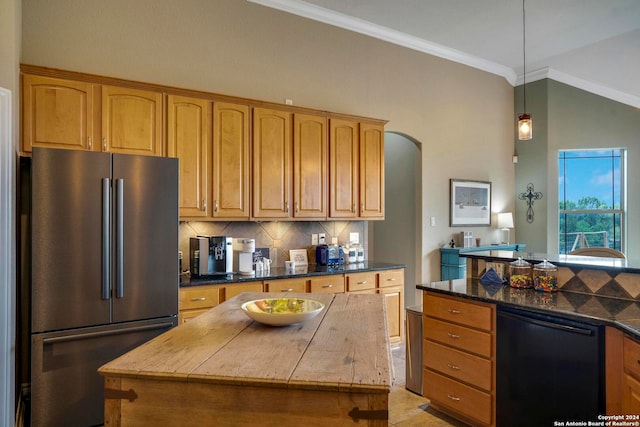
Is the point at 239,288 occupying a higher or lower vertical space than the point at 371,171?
lower

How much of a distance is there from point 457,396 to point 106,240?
2.44 meters

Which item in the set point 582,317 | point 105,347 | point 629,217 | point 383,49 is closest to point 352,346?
point 582,317

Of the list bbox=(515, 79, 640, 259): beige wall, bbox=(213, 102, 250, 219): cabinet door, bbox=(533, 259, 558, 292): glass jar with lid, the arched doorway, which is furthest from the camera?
bbox=(515, 79, 640, 259): beige wall

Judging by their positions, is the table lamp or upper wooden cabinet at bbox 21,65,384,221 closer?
upper wooden cabinet at bbox 21,65,384,221

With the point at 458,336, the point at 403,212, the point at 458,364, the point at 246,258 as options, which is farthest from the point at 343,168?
the point at 458,364

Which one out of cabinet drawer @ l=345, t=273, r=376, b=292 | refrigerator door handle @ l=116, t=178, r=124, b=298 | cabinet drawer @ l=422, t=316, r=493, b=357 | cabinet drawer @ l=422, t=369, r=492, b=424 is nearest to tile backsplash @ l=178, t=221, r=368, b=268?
cabinet drawer @ l=345, t=273, r=376, b=292

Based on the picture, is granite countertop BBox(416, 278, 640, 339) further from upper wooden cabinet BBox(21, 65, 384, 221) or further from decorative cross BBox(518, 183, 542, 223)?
decorative cross BBox(518, 183, 542, 223)

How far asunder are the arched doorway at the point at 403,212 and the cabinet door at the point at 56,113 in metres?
3.45

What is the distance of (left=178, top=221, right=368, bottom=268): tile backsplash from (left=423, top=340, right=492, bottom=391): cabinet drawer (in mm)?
1794

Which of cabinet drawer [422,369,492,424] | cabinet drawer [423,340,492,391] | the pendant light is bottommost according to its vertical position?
cabinet drawer [422,369,492,424]

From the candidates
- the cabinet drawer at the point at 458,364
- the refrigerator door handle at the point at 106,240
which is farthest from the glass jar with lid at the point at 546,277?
the refrigerator door handle at the point at 106,240

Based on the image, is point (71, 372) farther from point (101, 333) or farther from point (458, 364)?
point (458, 364)

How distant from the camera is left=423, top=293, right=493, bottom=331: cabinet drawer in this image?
2432 mm

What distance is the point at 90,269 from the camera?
8.48ft
